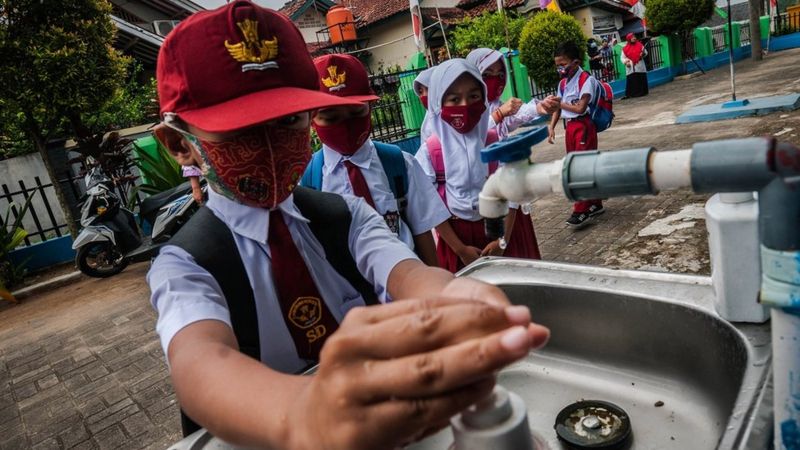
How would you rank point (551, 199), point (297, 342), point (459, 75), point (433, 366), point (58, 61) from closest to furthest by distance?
point (433, 366), point (297, 342), point (459, 75), point (551, 199), point (58, 61)

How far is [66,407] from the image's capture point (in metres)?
3.31

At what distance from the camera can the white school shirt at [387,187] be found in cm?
234

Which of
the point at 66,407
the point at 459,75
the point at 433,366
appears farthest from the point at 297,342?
the point at 66,407

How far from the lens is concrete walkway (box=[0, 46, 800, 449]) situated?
303cm

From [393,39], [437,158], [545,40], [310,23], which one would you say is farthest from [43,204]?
[310,23]

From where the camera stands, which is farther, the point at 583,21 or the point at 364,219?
the point at 583,21

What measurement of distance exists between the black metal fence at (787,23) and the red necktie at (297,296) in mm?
27245

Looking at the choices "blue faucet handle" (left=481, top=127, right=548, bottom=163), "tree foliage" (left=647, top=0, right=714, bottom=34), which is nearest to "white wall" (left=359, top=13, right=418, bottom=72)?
"tree foliage" (left=647, top=0, right=714, bottom=34)

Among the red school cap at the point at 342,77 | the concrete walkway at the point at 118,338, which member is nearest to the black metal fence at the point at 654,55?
the concrete walkway at the point at 118,338

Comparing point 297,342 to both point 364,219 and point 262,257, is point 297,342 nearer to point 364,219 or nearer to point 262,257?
point 262,257

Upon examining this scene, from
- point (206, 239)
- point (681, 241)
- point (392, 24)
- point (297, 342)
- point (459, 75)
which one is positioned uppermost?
point (392, 24)

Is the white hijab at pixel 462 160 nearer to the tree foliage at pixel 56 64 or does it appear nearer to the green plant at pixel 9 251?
the tree foliage at pixel 56 64

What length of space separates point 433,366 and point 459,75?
2.31m

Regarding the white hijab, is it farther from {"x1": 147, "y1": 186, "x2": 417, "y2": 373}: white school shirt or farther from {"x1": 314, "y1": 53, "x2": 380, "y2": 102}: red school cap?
{"x1": 147, "y1": 186, "x2": 417, "y2": 373}: white school shirt
